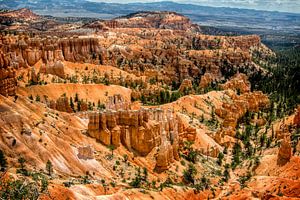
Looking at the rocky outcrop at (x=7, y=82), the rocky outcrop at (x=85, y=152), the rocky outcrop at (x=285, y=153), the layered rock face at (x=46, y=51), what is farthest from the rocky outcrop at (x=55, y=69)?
the rocky outcrop at (x=285, y=153)

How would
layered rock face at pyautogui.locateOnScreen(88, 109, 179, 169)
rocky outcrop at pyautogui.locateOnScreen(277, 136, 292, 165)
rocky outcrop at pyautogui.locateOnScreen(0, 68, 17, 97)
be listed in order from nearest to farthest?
rocky outcrop at pyautogui.locateOnScreen(0, 68, 17, 97) → layered rock face at pyautogui.locateOnScreen(88, 109, 179, 169) → rocky outcrop at pyautogui.locateOnScreen(277, 136, 292, 165)

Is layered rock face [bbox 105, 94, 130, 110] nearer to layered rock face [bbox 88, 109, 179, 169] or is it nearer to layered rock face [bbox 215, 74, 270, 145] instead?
layered rock face [bbox 215, 74, 270, 145]

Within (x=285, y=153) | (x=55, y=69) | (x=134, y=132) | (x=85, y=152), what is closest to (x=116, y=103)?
(x=55, y=69)

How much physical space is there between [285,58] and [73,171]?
15505cm

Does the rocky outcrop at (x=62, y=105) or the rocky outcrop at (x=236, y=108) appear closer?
the rocky outcrop at (x=62, y=105)

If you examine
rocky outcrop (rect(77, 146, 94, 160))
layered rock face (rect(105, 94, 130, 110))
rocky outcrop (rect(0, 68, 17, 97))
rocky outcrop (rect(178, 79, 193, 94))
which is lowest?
rocky outcrop (rect(178, 79, 193, 94))

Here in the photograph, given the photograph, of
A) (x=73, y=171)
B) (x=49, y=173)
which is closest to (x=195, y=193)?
(x=73, y=171)

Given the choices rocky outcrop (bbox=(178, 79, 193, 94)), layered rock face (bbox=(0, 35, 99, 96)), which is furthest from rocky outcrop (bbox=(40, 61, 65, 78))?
rocky outcrop (bbox=(178, 79, 193, 94))

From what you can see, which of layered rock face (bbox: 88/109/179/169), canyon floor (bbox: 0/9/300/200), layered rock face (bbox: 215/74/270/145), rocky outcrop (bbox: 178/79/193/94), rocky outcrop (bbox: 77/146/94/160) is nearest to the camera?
canyon floor (bbox: 0/9/300/200)

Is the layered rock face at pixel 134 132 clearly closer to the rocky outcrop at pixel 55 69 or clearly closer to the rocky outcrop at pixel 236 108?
the rocky outcrop at pixel 236 108

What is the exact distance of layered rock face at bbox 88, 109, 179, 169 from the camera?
48.0 m

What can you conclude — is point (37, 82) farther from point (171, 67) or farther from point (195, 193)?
point (171, 67)

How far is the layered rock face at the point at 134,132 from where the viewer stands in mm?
48000

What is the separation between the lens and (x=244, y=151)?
66.1 meters
